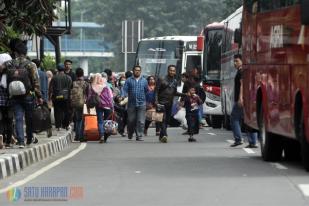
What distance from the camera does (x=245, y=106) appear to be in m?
20.9

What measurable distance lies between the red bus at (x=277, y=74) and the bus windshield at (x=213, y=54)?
17097 millimetres

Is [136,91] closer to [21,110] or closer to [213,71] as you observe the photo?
[21,110]

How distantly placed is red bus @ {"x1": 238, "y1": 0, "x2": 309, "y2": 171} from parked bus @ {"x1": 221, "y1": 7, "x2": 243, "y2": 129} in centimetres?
994

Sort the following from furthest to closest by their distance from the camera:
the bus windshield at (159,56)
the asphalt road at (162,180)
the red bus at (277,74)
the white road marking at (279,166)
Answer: the bus windshield at (159,56) → the white road marking at (279,166) → the red bus at (277,74) → the asphalt road at (162,180)

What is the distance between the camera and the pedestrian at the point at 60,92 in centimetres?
2797

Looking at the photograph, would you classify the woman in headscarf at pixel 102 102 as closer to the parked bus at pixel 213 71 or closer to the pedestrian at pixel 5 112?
the pedestrian at pixel 5 112

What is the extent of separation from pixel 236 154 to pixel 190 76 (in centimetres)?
639

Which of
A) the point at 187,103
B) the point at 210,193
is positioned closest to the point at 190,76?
the point at 187,103

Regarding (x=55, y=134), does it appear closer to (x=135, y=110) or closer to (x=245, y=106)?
(x=135, y=110)

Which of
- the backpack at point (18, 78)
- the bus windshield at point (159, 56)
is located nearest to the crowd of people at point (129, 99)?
the backpack at point (18, 78)

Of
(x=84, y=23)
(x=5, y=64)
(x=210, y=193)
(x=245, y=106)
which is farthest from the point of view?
(x=84, y=23)

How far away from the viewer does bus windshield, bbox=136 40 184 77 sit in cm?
4275

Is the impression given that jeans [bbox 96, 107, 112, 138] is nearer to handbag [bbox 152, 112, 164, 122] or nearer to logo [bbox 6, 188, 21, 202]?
handbag [bbox 152, 112, 164, 122]

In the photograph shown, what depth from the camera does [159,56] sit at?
43.2 meters
